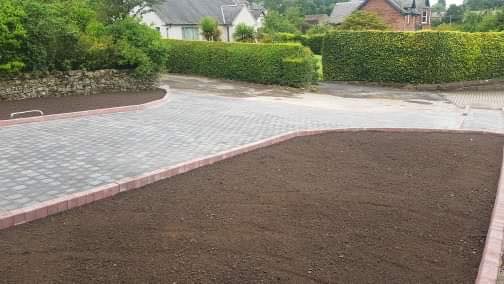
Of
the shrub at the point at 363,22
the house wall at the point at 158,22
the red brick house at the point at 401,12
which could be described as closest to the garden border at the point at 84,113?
the shrub at the point at 363,22

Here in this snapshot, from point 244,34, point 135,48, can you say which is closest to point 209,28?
point 244,34

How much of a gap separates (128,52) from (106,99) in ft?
8.29

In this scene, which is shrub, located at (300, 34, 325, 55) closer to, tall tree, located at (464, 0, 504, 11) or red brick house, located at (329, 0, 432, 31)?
red brick house, located at (329, 0, 432, 31)

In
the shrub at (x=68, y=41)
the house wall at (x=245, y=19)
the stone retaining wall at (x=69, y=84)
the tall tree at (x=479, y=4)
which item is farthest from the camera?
the tall tree at (x=479, y=4)

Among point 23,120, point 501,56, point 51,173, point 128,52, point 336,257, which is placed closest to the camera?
point 336,257

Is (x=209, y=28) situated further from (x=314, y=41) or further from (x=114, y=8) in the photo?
(x=114, y=8)

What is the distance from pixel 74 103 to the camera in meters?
12.3

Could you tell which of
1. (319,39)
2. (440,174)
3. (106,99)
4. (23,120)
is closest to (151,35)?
(106,99)

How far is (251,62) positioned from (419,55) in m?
7.80

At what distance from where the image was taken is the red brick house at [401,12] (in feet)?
151

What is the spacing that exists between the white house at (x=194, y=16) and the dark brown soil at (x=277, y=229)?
1376 inches

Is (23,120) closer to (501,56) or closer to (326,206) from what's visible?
(326,206)

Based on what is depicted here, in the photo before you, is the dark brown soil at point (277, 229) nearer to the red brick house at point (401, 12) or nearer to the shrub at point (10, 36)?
the shrub at point (10, 36)

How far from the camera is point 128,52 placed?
15.1m
